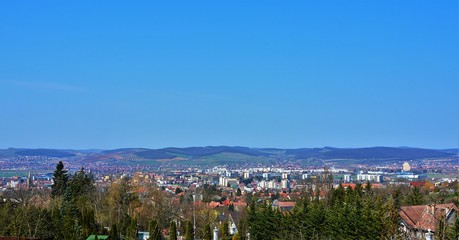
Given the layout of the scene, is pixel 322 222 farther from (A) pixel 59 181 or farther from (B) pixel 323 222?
(A) pixel 59 181

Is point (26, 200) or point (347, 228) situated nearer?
point (347, 228)

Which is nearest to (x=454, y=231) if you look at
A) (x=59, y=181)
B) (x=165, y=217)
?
(x=165, y=217)

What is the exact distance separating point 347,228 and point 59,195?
30.8m

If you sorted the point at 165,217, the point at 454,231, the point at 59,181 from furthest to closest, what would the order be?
the point at 59,181 → the point at 165,217 → the point at 454,231

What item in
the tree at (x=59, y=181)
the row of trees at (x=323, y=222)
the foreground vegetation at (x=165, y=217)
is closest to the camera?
the row of trees at (x=323, y=222)

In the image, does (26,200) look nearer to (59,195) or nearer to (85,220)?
(59,195)

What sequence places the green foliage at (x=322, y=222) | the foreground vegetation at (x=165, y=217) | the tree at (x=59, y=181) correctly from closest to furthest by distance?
the green foliage at (x=322, y=222), the foreground vegetation at (x=165, y=217), the tree at (x=59, y=181)

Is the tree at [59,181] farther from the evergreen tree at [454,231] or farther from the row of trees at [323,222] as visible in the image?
the evergreen tree at [454,231]

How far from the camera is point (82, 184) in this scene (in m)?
49.6

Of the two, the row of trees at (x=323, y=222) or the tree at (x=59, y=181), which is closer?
the row of trees at (x=323, y=222)

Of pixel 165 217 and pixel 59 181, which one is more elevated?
pixel 59 181

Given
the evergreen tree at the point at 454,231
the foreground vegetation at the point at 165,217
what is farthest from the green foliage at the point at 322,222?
the evergreen tree at the point at 454,231

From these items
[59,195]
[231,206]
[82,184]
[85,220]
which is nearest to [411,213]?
[85,220]

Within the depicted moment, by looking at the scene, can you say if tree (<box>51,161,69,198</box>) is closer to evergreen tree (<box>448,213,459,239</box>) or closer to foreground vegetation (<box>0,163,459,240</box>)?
foreground vegetation (<box>0,163,459,240</box>)
